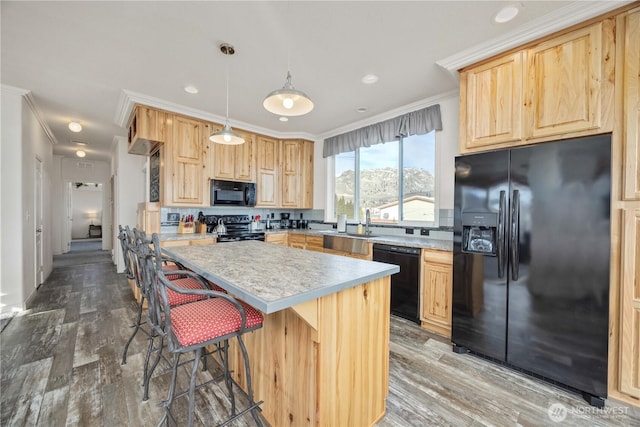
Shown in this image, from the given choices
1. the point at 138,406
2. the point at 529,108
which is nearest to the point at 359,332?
the point at 138,406

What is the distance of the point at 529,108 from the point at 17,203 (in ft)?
17.4

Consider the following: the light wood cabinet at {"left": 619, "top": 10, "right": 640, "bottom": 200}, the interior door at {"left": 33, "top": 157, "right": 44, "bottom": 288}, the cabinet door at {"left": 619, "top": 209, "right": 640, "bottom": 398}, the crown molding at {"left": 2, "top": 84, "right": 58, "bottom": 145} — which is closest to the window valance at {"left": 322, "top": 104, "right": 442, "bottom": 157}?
the light wood cabinet at {"left": 619, "top": 10, "right": 640, "bottom": 200}

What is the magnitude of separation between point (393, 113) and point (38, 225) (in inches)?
221

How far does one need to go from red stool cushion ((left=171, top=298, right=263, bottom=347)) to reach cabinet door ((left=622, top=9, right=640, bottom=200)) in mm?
2400

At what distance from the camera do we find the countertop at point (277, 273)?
1.04 meters

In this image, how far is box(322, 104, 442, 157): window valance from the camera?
3.23 m

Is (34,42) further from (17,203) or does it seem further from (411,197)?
(411,197)

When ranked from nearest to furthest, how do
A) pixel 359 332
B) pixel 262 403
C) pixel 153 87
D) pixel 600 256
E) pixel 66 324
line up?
pixel 359 332
pixel 262 403
pixel 600 256
pixel 66 324
pixel 153 87

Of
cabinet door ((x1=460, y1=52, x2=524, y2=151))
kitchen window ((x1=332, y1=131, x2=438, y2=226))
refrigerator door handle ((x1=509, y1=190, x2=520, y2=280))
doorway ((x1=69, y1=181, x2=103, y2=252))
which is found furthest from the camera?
doorway ((x1=69, y1=181, x2=103, y2=252))

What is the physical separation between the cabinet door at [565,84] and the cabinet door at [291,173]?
3.52 metres

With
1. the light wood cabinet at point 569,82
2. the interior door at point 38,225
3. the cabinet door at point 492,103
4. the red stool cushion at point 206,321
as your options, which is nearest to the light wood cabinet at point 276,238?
the red stool cushion at point 206,321

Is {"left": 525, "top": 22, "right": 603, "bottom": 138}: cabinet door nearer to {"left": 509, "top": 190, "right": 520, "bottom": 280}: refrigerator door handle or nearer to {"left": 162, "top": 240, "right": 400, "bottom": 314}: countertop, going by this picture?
{"left": 509, "top": 190, "right": 520, "bottom": 280}: refrigerator door handle

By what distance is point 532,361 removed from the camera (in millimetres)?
1906

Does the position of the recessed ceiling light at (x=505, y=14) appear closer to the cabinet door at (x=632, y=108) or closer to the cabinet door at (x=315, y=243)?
the cabinet door at (x=632, y=108)
